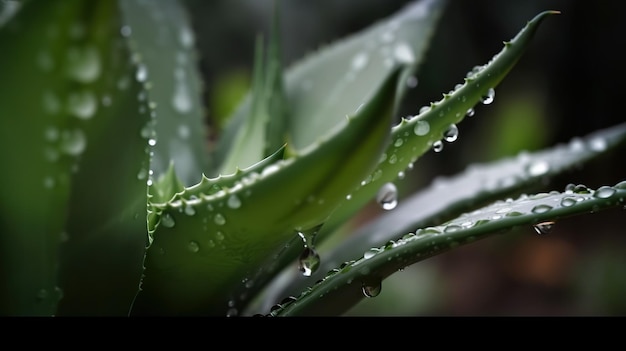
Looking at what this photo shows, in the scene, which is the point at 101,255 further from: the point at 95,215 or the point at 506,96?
the point at 506,96

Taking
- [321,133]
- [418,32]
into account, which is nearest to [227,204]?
[321,133]

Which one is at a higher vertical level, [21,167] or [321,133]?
[321,133]

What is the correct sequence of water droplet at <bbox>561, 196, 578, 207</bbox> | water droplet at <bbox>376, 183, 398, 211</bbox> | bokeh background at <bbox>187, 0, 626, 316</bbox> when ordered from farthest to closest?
bokeh background at <bbox>187, 0, 626, 316</bbox> < water droplet at <bbox>376, 183, 398, 211</bbox> < water droplet at <bbox>561, 196, 578, 207</bbox>

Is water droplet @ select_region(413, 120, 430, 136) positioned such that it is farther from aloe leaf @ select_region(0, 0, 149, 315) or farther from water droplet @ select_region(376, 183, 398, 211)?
aloe leaf @ select_region(0, 0, 149, 315)

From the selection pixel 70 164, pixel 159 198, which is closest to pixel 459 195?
pixel 159 198

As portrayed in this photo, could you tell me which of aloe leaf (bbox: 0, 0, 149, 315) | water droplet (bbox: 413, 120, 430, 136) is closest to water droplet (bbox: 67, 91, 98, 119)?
aloe leaf (bbox: 0, 0, 149, 315)

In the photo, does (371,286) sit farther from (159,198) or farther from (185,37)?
(185,37)
